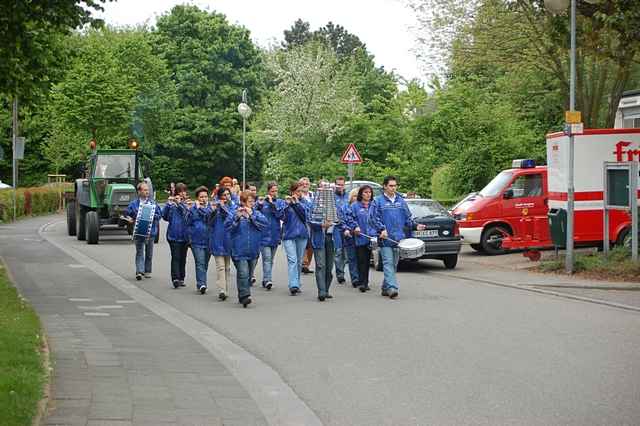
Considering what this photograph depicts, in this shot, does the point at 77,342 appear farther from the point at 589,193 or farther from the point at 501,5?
the point at 501,5

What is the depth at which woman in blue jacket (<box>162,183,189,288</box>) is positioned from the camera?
664 inches

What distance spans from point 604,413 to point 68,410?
377cm

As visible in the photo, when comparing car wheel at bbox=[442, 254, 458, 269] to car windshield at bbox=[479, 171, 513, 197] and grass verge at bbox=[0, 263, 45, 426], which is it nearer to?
car windshield at bbox=[479, 171, 513, 197]

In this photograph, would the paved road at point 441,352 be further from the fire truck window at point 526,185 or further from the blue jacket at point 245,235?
the fire truck window at point 526,185

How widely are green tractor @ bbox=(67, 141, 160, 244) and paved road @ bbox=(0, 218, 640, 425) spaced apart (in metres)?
11.5

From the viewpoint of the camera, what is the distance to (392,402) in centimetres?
779

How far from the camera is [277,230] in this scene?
17484 millimetres

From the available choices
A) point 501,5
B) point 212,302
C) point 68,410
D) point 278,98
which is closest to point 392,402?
point 68,410

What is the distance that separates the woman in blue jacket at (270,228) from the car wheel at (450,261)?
4.60 meters

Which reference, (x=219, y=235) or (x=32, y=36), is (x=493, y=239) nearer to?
(x=219, y=235)

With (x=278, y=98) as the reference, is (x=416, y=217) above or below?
below

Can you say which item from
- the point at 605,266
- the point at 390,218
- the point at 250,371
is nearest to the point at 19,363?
the point at 250,371

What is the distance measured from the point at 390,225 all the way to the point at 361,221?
3.14ft

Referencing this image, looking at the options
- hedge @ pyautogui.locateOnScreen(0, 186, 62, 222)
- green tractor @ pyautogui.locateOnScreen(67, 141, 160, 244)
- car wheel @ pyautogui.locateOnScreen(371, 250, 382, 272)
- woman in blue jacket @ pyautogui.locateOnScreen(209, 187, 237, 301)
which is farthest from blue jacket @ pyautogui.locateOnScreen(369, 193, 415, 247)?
hedge @ pyautogui.locateOnScreen(0, 186, 62, 222)
